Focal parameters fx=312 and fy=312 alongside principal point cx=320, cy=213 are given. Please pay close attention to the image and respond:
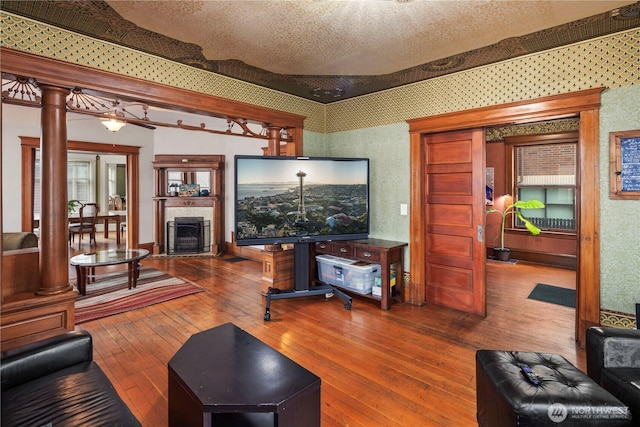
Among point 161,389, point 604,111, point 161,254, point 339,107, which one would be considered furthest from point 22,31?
point 161,254

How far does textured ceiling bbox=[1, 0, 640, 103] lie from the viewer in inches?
88.6

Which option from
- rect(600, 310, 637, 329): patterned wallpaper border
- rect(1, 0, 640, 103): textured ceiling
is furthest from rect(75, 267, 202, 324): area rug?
rect(600, 310, 637, 329): patterned wallpaper border

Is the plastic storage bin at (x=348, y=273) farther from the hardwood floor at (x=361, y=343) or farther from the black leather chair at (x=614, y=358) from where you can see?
the black leather chair at (x=614, y=358)

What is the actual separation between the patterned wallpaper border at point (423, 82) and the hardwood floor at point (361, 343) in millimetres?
2375

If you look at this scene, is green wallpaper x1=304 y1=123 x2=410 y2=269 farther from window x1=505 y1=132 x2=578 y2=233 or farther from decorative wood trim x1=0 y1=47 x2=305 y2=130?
window x1=505 y1=132 x2=578 y2=233

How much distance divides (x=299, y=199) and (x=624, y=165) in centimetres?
307

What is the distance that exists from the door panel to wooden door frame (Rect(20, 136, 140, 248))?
622cm

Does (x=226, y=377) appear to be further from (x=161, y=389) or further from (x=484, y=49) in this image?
(x=484, y=49)

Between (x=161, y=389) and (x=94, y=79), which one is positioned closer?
(x=161, y=389)

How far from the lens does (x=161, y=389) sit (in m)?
2.27

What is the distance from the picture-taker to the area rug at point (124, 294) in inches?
147

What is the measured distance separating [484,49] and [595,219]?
1851mm

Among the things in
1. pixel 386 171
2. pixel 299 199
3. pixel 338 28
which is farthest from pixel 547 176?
pixel 338 28

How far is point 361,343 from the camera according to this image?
9.57 feet
